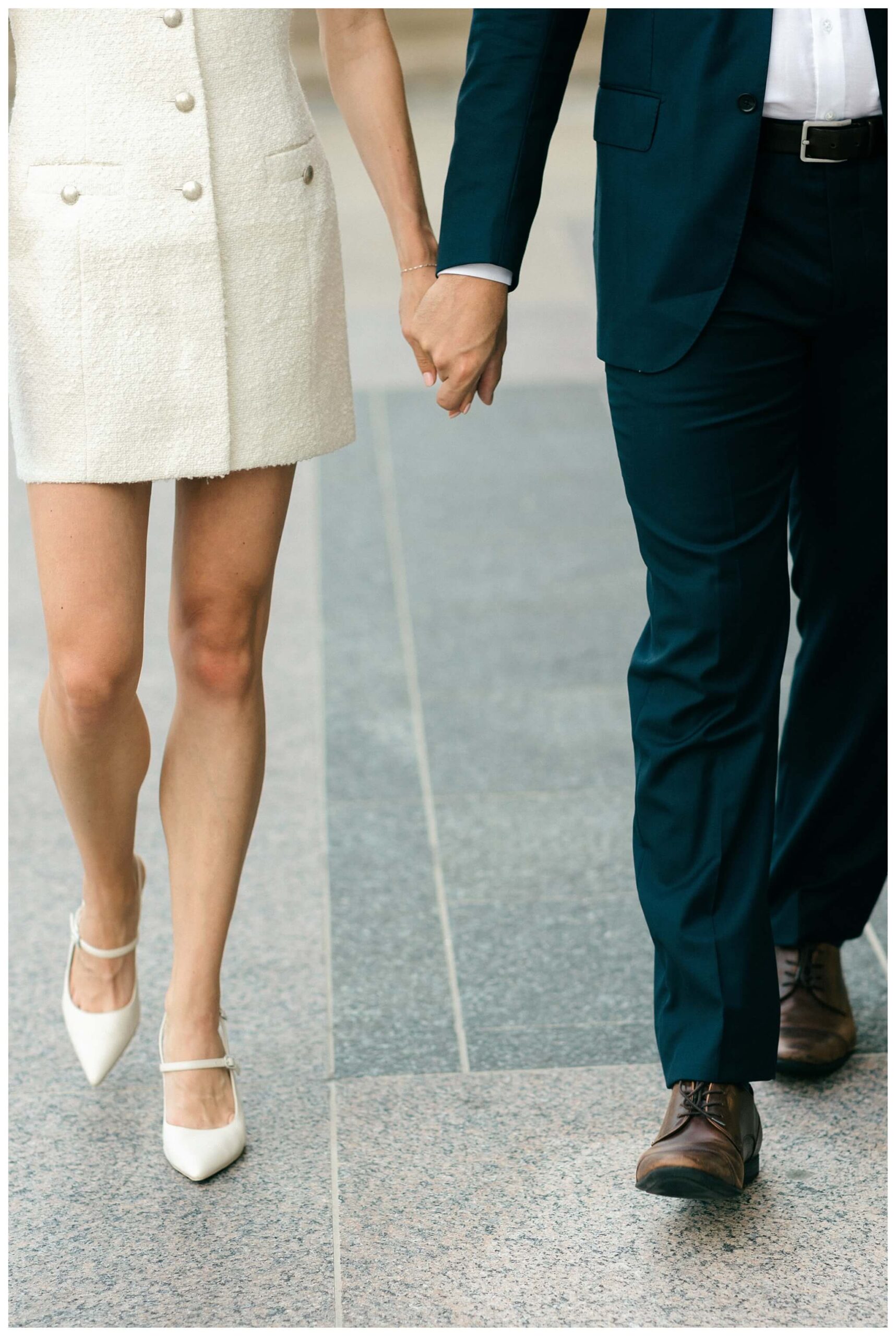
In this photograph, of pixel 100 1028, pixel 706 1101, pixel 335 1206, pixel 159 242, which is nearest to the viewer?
pixel 159 242

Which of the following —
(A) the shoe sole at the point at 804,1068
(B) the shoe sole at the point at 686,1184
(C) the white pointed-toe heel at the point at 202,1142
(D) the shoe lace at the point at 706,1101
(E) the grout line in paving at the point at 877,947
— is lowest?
(E) the grout line in paving at the point at 877,947

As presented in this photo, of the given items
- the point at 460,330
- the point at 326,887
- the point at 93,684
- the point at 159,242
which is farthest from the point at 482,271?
the point at 326,887

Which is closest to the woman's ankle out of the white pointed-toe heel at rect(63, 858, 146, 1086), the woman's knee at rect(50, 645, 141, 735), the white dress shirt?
the white pointed-toe heel at rect(63, 858, 146, 1086)

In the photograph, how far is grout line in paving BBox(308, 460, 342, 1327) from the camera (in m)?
2.17

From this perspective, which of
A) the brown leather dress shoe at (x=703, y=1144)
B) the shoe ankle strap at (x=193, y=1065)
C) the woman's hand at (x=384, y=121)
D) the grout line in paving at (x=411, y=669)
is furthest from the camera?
the grout line in paving at (x=411, y=669)

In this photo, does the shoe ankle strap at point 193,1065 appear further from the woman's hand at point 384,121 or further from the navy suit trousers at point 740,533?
the woman's hand at point 384,121

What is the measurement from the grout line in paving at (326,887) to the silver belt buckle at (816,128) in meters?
1.46

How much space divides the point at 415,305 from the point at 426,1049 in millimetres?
1164

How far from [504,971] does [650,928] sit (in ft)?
2.37

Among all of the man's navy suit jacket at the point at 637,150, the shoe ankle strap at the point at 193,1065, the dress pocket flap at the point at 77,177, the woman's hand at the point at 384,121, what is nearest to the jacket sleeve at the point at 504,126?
the man's navy suit jacket at the point at 637,150

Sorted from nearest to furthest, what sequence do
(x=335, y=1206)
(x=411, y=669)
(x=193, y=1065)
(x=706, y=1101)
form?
1. (x=706, y=1101)
2. (x=335, y=1206)
3. (x=193, y=1065)
4. (x=411, y=669)

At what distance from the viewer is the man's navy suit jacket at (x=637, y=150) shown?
1.88 meters

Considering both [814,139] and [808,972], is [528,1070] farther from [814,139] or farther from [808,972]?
[814,139]

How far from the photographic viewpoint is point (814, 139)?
1909mm
